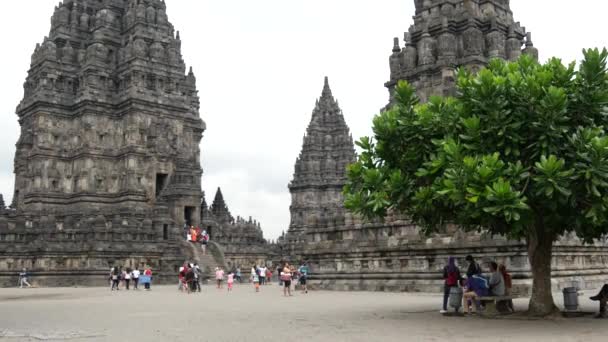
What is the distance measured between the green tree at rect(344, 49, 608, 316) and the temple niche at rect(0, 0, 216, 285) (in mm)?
37119

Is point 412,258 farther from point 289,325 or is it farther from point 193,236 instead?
point 193,236

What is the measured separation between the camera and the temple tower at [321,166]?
7550 cm

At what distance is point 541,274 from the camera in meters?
16.1

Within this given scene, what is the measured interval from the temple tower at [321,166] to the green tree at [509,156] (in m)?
57.0

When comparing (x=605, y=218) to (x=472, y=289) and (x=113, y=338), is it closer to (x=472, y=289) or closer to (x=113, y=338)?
(x=472, y=289)

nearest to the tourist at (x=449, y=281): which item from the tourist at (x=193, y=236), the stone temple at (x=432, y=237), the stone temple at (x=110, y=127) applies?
the stone temple at (x=432, y=237)

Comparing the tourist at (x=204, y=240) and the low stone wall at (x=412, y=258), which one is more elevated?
the tourist at (x=204, y=240)

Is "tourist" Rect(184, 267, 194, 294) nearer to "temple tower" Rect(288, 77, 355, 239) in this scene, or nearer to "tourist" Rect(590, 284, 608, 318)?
"tourist" Rect(590, 284, 608, 318)

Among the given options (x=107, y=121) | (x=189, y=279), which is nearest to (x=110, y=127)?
(x=107, y=121)

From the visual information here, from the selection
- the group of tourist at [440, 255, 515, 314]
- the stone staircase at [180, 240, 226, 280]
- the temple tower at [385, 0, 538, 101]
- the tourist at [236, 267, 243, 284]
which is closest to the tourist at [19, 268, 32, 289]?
the stone staircase at [180, 240, 226, 280]

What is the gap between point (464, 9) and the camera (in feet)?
125

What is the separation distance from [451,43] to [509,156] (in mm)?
23920

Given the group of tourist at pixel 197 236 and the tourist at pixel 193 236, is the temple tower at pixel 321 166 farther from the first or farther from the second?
the tourist at pixel 193 236

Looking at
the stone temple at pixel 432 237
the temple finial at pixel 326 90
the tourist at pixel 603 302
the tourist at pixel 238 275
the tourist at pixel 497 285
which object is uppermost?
the temple finial at pixel 326 90
